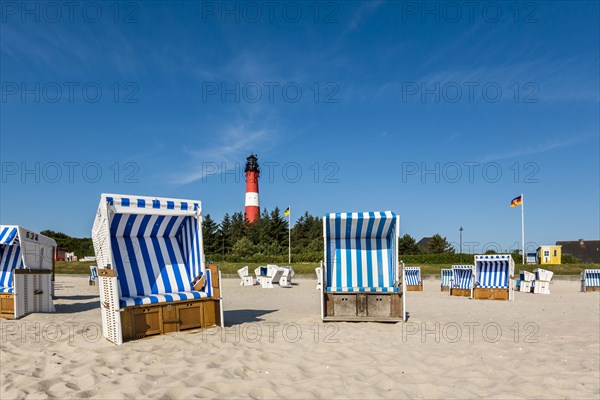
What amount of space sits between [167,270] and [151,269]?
292 mm

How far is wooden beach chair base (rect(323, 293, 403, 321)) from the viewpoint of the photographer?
8375mm

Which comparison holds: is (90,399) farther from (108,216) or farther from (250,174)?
(250,174)

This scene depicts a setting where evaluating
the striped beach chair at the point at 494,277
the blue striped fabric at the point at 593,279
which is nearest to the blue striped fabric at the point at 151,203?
the striped beach chair at the point at 494,277

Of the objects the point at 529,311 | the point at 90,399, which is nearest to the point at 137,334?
the point at 90,399

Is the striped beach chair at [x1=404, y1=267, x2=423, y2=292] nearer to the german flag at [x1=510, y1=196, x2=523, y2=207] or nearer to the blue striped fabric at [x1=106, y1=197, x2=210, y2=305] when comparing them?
the blue striped fabric at [x1=106, y1=197, x2=210, y2=305]

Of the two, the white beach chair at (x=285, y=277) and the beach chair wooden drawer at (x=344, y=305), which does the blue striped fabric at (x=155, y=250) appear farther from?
the white beach chair at (x=285, y=277)

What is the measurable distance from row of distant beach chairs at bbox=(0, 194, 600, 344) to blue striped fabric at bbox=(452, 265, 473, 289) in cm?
744

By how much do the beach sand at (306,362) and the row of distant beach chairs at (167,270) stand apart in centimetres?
38

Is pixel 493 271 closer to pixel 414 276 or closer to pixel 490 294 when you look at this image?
pixel 490 294

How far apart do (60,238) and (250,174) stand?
30.5 metres

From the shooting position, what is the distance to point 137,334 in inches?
238

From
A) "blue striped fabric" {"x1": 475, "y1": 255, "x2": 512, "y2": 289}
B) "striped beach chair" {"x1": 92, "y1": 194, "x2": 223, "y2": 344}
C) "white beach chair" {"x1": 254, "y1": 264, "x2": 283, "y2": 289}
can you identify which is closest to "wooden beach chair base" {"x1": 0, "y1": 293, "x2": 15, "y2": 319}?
"striped beach chair" {"x1": 92, "y1": 194, "x2": 223, "y2": 344}

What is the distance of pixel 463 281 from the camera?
1559 cm

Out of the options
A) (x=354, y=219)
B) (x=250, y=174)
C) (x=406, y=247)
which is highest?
(x=250, y=174)
